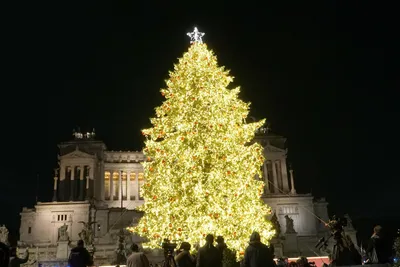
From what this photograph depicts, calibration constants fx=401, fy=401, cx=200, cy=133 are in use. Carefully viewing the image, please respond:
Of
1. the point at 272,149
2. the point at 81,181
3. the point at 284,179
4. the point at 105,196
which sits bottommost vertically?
the point at 105,196

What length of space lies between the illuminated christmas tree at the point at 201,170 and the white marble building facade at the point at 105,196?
2979 centimetres

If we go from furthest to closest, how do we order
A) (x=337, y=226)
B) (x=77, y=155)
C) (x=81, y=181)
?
(x=77, y=155)
(x=81, y=181)
(x=337, y=226)

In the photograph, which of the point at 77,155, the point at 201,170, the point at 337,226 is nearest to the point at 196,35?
the point at 201,170

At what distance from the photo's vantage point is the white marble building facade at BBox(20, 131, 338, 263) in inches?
2298

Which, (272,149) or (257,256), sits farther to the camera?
(272,149)

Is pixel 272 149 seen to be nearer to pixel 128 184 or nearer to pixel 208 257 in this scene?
pixel 128 184

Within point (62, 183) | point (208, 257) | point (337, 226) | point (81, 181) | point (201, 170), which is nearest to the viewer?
point (208, 257)

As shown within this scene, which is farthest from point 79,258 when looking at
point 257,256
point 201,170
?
point 201,170

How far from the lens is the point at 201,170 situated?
21047mm

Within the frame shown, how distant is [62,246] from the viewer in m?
40.9

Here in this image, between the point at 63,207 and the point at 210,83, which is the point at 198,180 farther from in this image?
the point at 63,207

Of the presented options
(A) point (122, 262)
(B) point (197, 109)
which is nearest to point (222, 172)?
(B) point (197, 109)

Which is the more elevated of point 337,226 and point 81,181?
point 81,181

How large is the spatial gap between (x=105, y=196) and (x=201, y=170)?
2183 inches
